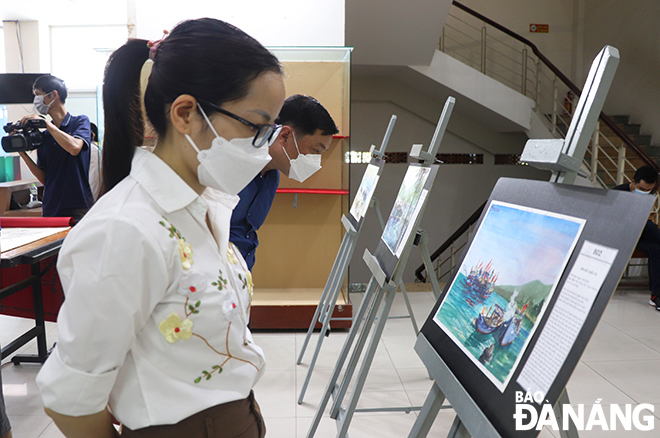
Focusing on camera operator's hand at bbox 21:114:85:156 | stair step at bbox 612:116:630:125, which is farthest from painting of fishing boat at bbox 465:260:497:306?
stair step at bbox 612:116:630:125

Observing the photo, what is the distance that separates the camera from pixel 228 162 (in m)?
0.93

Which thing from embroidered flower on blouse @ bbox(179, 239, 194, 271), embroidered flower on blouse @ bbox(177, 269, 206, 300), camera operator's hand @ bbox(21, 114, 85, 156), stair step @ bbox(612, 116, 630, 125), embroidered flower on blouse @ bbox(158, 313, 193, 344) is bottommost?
camera operator's hand @ bbox(21, 114, 85, 156)

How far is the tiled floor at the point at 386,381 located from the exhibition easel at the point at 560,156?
1481 millimetres

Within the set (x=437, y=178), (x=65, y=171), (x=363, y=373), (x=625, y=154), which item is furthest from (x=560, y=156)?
(x=437, y=178)

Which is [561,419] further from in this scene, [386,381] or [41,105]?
[41,105]

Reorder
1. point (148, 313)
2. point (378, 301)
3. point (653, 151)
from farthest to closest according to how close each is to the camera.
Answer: point (653, 151), point (378, 301), point (148, 313)

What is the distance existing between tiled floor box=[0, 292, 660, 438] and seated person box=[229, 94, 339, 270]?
88 cm

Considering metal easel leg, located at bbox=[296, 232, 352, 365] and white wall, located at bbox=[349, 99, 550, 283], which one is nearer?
metal easel leg, located at bbox=[296, 232, 352, 365]

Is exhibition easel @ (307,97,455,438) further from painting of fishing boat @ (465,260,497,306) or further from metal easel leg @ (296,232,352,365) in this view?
metal easel leg @ (296,232,352,365)

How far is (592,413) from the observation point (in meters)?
2.53

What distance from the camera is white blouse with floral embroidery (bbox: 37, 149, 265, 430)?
72cm

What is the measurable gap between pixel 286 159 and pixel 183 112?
1.52 metres

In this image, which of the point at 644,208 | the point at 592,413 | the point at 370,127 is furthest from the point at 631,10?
the point at 644,208

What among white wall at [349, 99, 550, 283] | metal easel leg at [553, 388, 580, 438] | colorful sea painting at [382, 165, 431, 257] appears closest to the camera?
metal easel leg at [553, 388, 580, 438]
